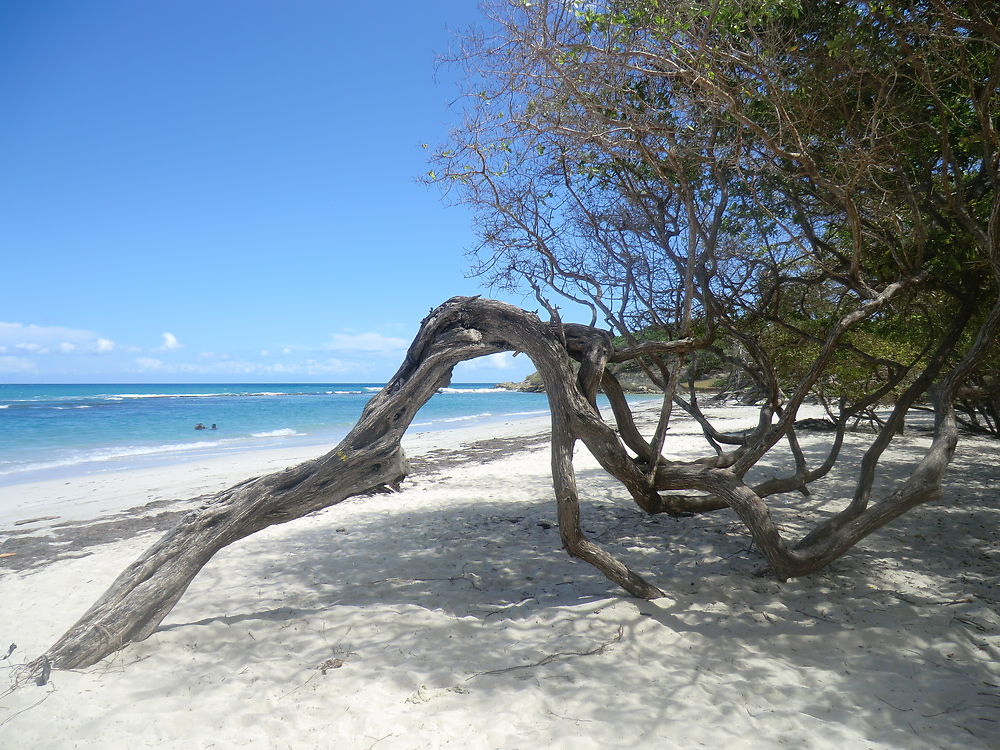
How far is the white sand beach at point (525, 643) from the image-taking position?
265 cm

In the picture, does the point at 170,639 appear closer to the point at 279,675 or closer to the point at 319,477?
the point at 279,675

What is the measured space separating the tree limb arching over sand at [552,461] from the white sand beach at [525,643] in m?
0.36

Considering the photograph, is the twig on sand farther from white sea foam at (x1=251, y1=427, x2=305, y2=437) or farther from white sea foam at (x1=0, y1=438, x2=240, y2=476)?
white sea foam at (x1=251, y1=427, x2=305, y2=437)

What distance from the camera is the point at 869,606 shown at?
390cm

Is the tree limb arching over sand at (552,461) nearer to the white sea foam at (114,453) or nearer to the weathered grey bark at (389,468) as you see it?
the weathered grey bark at (389,468)

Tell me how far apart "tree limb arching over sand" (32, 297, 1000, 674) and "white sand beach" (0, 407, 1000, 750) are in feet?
1.19

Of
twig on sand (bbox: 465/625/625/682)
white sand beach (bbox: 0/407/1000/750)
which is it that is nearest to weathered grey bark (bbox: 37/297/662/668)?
white sand beach (bbox: 0/407/1000/750)

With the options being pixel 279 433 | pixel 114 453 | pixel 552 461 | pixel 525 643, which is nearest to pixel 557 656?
pixel 525 643

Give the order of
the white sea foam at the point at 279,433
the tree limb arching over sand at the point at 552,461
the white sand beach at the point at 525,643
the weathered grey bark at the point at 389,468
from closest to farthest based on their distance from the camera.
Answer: the white sand beach at the point at 525,643 → the weathered grey bark at the point at 389,468 → the tree limb arching over sand at the point at 552,461 → the white sea foam at the point at 279,433

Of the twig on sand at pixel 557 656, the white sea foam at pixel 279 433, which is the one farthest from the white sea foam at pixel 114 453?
the twig on sand at pixel 557 656

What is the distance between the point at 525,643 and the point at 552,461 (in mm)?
1160

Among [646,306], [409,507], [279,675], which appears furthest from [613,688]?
[409,507]

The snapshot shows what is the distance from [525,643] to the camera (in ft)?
11.3

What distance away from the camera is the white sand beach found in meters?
2.65
